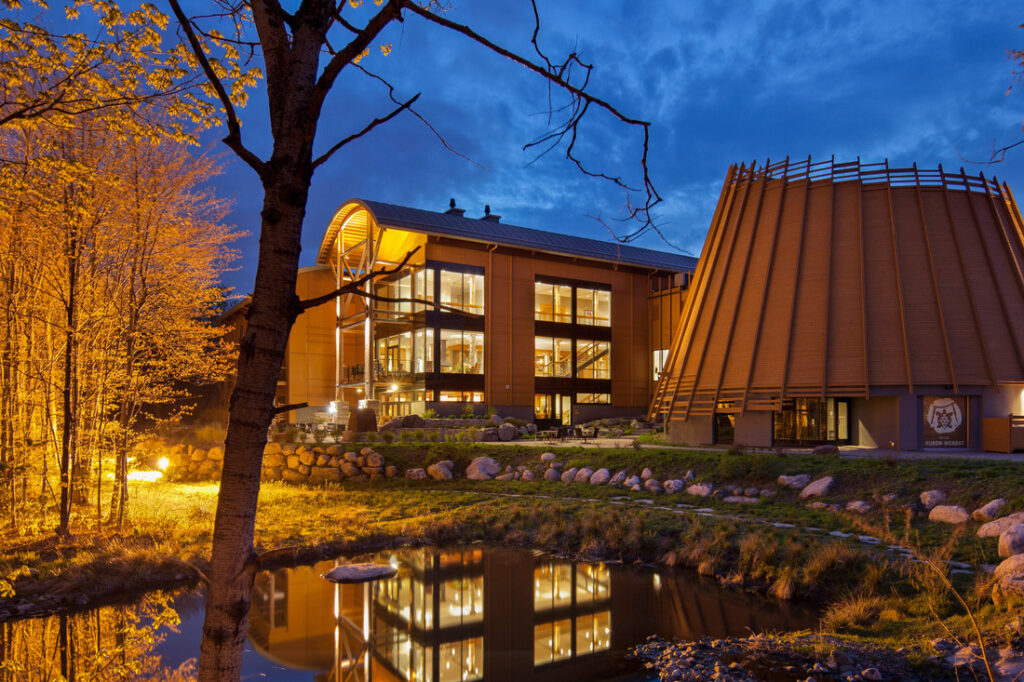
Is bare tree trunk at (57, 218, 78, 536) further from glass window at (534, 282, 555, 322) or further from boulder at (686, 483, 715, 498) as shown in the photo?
glass window at (534, 282, 555, 322)

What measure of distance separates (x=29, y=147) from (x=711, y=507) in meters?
11.9

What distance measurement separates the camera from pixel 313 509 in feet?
44.1

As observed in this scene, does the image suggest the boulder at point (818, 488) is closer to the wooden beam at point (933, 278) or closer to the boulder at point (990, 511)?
the boulder at point (990, 511)

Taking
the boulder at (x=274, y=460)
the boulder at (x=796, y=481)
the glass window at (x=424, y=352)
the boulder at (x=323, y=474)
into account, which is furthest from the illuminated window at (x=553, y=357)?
the boulder at (x=796, y=481)

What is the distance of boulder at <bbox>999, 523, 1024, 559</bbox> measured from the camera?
8.03 m

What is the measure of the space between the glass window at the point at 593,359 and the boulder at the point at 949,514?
88.8 ft

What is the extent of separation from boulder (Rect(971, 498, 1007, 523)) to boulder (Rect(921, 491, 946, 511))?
813 mm

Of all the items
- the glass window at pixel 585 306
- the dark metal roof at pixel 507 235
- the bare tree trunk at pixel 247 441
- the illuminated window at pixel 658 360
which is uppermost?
the dark metal roof at pixel 507 235

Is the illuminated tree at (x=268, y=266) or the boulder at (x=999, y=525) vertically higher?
the illuminated tree at (x=268, y=266)

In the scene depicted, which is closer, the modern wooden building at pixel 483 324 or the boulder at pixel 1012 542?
the boulder at pixel 1012 542

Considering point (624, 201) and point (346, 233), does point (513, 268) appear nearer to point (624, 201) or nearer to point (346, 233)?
point (346, 233)

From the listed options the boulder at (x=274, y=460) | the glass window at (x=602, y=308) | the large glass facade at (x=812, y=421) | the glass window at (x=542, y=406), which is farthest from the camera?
the glass window at (x=602, y=308)

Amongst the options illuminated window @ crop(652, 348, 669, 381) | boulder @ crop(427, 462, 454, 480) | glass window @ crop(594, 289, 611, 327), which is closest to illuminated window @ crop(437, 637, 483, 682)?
boulder @ crop(427, 462, 454, 480)

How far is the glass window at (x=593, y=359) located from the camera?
3775 centimetres
